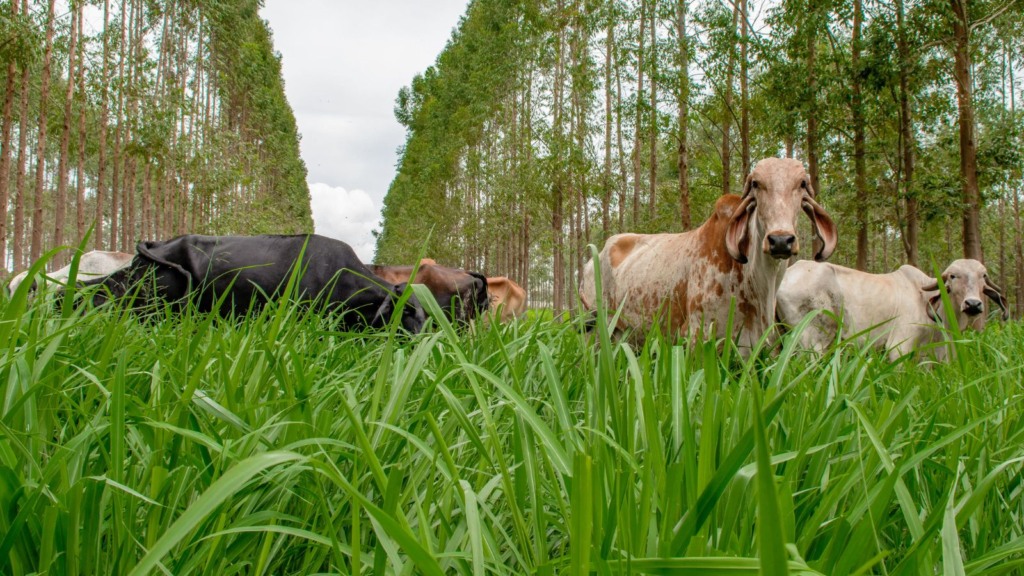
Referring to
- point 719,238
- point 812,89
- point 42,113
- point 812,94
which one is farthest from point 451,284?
point 42,113

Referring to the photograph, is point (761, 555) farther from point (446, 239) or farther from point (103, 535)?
point (446, 239)

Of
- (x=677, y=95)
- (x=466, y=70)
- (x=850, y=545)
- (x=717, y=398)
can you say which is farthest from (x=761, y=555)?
(x=466, y=70)

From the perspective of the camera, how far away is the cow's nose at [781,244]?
2.85 m

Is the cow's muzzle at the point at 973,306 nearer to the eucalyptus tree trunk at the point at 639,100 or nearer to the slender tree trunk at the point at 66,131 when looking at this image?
the eucalyptus tree trunk at the point at 639,100

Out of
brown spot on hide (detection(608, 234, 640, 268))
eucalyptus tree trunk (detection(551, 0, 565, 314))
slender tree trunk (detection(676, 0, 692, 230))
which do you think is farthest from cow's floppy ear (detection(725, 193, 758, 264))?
eucalyptus tree trunk (detection(551, 0, 565, 314))

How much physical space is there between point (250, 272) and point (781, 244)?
2685 millimetres

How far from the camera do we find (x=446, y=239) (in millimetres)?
41000

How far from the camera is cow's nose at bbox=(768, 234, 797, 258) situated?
2.85 m

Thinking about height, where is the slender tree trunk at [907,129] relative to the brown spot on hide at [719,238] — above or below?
above

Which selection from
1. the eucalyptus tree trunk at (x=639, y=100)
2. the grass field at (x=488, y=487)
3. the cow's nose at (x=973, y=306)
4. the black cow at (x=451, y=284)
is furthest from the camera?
the eucalyptus tree trunk at (x=639, y=100)

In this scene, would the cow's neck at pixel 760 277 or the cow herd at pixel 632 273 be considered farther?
the cow's neck at pixel 760 277

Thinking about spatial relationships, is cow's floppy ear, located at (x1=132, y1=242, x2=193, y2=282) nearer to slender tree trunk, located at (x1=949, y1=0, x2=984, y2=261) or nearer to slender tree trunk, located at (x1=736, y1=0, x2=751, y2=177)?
slender tree trunk, located at (x1=949, y1=0, x2=984, y2=261)

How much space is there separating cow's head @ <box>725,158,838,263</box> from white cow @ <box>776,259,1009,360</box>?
2069 mm

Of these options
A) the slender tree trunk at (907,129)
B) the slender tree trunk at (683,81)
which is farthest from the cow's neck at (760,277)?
the slender tree trunk at (683,81)
